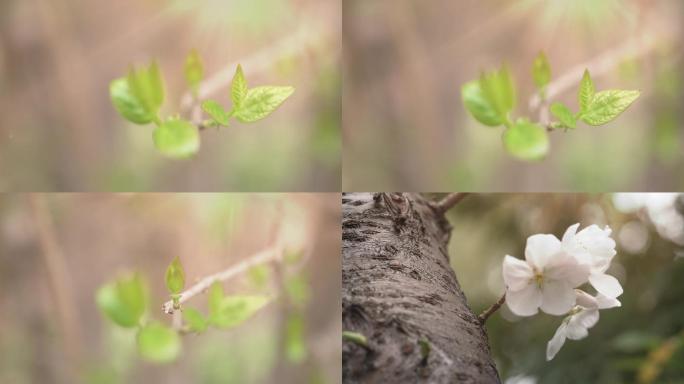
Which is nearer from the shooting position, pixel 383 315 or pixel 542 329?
pixel 383 315

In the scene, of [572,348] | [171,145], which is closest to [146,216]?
[171,145]

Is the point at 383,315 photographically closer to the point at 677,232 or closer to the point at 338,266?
the point at 338,266

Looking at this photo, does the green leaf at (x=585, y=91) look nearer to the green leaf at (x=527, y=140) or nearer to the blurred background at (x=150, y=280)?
the green leaf at (x=527, y=140)

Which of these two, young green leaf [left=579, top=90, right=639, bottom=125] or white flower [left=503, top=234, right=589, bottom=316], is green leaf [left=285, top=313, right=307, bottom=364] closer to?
white flower [left=503, top=234, right=589, bottom=316]

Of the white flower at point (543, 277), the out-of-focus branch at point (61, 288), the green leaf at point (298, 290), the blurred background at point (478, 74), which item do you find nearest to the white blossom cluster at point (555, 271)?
the white flower at point (543, 277)

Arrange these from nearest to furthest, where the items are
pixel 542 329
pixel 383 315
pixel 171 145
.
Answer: pixel 383 315
pixel 171 145
pixel 542 329

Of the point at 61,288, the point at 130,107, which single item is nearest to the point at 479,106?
the point at 130,107

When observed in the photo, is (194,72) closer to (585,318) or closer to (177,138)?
(177,138)
